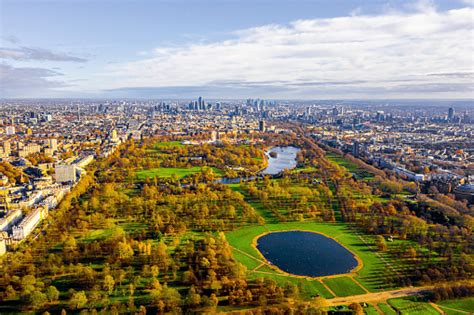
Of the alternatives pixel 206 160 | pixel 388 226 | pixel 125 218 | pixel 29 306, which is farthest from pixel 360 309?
pixel 206 160

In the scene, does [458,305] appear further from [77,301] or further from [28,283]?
[28,283]

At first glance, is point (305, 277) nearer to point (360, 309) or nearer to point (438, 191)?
point (360, 309)

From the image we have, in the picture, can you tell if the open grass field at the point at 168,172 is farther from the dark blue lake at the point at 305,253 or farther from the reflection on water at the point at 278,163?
the dark blue lake at the point at 305,253

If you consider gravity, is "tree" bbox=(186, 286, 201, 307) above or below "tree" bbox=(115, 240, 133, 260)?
below

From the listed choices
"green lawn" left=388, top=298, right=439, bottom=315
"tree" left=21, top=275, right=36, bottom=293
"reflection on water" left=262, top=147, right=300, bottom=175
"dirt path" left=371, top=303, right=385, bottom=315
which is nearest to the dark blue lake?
"dirt path" left=371, top=303, right=385, bottom=315

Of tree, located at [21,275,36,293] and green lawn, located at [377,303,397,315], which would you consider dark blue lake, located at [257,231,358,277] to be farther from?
tree, located at [21,275,36,293]
